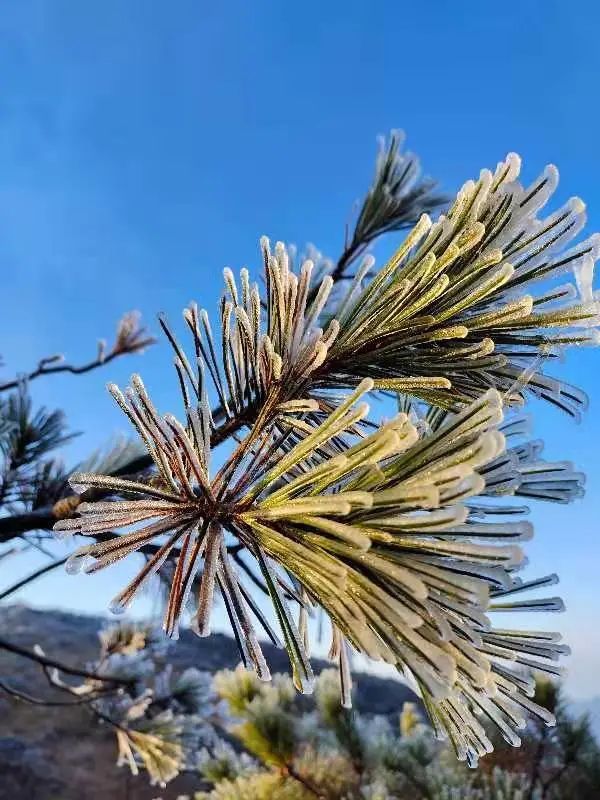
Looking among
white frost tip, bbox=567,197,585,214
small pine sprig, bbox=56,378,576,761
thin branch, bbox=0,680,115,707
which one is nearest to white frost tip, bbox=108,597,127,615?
small pine sprig, bbox=56,378,576,761

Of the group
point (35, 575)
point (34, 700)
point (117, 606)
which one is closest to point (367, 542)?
point (117, 606)

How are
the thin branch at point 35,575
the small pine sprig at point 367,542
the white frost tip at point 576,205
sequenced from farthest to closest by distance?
the thin branch at point 35,575 → the white frost tip at point 576,205 → the small pine sprig at point 367,542

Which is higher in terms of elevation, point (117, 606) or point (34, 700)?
point (117, 606)

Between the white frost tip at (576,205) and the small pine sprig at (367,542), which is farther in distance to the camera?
the white frost tip at (576,205)

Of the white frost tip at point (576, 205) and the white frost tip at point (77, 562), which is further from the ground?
the white frost tip at point (576, 205)

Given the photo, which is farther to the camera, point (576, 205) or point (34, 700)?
point (34, 700)

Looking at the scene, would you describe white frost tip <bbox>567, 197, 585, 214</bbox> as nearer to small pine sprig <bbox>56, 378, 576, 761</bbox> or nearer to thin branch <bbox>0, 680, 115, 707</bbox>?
small pine sprig <bbox>56, 378, 576, 761</bbox>

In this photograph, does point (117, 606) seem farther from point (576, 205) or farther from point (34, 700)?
point (34, 700)

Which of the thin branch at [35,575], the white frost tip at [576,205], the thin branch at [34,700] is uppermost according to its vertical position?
the white frost tip at [576,205]

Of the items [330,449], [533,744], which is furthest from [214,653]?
[330,449]

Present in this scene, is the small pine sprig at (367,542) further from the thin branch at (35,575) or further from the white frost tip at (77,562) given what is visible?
the thin branch at (35,575)

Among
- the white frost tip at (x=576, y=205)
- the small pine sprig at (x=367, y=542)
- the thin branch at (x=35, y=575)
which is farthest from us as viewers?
the thin branch at (x=35, y=575)

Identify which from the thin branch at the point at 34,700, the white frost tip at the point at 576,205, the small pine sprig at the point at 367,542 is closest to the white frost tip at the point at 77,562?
the small pine sprig at the point at 367,542
